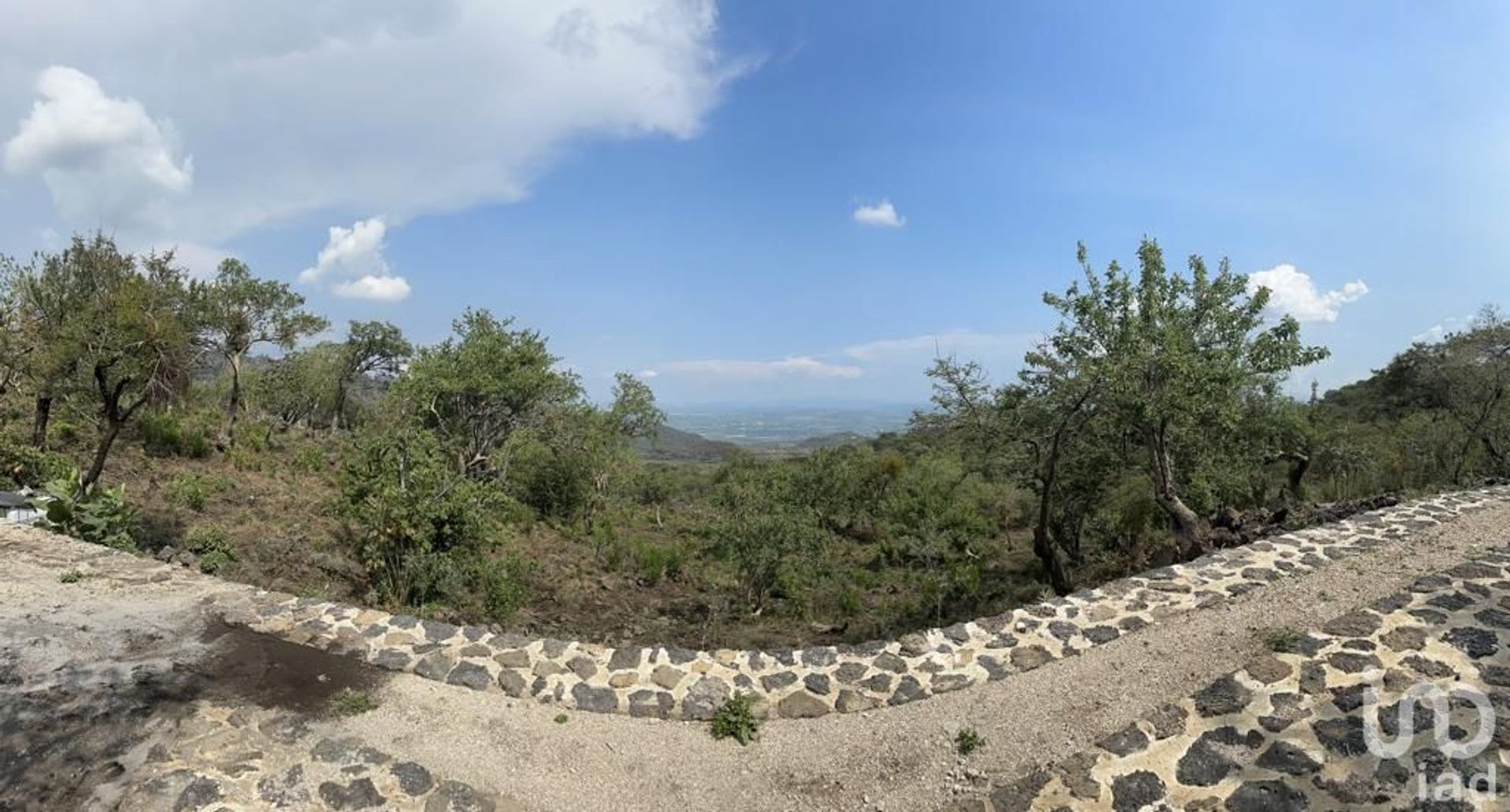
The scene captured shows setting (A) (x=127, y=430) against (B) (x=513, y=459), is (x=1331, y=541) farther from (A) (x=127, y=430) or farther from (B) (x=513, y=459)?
(A) (x=127, y=430)

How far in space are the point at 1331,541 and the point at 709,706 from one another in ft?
26.4

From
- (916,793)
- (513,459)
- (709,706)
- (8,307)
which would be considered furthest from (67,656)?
(513,459)

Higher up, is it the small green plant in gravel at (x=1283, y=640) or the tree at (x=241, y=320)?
the tree at (x=241, y=320)

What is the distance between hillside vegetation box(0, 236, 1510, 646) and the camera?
10.6 meters

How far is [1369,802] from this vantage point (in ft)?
14.1

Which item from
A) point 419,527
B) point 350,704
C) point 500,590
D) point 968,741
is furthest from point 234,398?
point 968,741

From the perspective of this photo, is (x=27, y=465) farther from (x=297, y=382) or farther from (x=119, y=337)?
(x=297, y=382)

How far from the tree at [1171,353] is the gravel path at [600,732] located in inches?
146

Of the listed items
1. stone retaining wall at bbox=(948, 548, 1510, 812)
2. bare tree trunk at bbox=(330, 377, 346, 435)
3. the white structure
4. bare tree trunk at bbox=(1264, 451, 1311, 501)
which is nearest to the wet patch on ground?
stone retaining wall at bbox=(948, 548, 1510, 812)

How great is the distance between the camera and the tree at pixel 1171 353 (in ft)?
32.9

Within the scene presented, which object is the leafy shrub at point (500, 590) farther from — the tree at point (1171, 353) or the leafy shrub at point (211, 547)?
the tree at point (1171, 353)

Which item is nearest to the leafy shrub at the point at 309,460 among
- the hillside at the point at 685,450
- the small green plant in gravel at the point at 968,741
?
the small green plant in gravel at the point at 968,741

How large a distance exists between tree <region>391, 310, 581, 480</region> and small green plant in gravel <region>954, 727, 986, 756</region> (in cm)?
1485

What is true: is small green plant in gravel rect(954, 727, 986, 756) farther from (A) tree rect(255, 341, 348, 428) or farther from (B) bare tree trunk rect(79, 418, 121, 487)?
(A) tree rect(255, 341, 348, 428)
